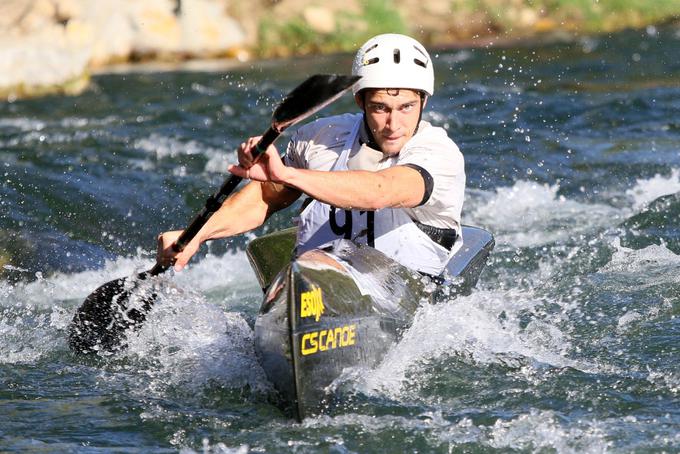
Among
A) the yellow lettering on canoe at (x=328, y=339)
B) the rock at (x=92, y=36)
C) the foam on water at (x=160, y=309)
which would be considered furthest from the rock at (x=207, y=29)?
the yellow lettering on canoe at (x=328, y=339)

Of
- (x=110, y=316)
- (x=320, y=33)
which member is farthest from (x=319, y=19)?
(x=110, y=316)

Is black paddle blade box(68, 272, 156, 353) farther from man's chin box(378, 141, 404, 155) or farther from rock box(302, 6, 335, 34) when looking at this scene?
rock box(302, 6, 335, 34)

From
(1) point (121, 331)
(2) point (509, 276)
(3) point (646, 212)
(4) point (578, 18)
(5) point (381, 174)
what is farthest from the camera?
(4) point (578, 18)

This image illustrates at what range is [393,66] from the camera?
534cm

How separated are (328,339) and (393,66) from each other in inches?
56.3

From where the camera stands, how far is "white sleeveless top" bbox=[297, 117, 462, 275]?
5.36m

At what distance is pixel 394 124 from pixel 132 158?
18.9 ft

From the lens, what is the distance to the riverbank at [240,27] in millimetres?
14625

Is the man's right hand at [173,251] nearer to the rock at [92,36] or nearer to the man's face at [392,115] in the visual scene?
the man's face at [392,115]

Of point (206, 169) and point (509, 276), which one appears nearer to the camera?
point (509, 276)

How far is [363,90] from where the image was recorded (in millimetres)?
5426

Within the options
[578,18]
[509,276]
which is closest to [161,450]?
[509,276]

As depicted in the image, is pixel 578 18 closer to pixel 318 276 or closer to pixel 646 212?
pixel 646 212

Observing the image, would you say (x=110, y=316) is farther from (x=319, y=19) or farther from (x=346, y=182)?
(x=319, y=19)
